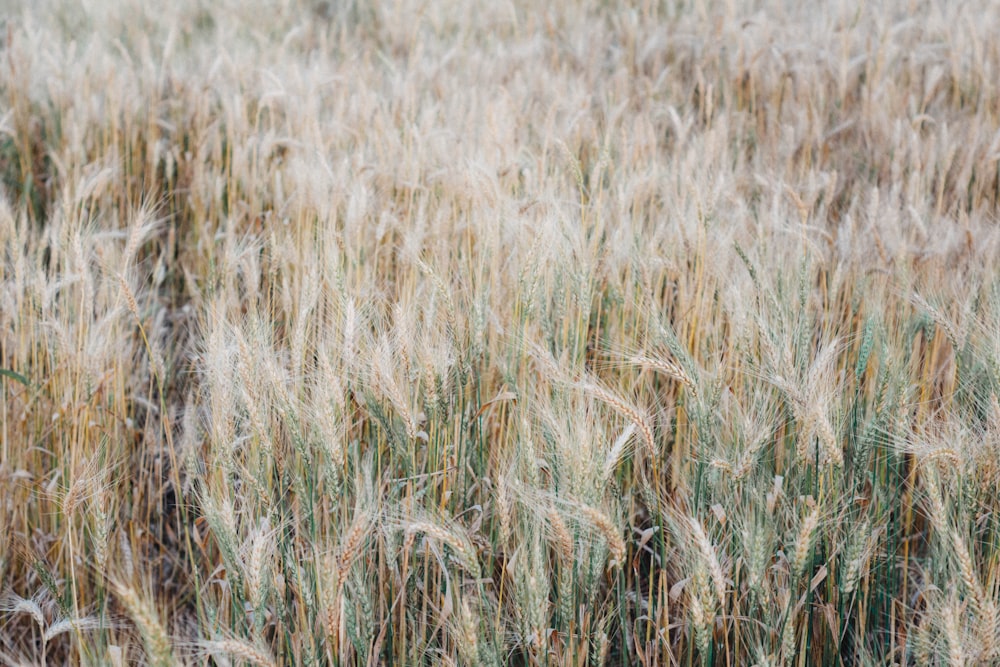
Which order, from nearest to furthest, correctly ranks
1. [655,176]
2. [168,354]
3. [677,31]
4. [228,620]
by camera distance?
1. [228,620]
2. [168,354]
3. [655,176]
4. [677,31]

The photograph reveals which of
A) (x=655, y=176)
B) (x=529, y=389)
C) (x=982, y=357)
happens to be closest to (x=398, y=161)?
(x=655, y=176)

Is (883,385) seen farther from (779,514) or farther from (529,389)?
(529,389)

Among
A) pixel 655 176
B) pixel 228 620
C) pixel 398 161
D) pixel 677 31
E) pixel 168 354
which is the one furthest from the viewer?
pixel 677 31

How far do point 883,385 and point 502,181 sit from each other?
1268 millimetres

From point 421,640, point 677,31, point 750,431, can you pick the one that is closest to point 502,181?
point 750,431

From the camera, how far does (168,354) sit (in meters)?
2.00

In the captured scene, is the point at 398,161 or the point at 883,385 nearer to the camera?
the point at 883,385

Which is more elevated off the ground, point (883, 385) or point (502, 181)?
point (502, 181)

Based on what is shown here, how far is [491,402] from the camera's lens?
1.47m

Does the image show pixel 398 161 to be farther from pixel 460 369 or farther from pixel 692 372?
pixel 692 372

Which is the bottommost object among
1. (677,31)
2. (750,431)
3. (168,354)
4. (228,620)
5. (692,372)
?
(228,620)

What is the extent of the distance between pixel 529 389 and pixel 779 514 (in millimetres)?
561

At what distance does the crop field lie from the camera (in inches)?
46.3

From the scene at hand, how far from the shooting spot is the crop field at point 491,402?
3.86 feet
